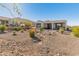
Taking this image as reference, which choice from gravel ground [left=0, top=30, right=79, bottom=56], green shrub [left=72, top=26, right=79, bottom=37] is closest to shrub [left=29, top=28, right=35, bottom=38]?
gravel ground [left=0, top=30, right=79, bottom=56]

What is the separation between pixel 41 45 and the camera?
8.29 feet

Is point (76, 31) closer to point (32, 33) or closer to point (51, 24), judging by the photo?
point (51, 24)

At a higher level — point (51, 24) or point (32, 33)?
point (51, 24)

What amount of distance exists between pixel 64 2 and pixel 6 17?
918 mm

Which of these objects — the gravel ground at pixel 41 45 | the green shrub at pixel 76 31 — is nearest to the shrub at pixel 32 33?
the gravel ground at pixel 41 45

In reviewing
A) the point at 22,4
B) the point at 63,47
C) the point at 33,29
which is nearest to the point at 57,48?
the point at 63,47

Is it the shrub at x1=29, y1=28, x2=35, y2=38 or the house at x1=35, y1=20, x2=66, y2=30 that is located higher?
the house at x1=35, y1=20, x2=66, y2=30

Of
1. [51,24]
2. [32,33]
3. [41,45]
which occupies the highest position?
[51,24]

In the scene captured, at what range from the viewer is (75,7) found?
249 cm

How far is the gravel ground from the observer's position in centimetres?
249

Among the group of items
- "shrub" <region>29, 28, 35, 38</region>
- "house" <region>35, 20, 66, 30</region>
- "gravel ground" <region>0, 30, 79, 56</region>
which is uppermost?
"house" <region>35, 20, 66, 30</region>

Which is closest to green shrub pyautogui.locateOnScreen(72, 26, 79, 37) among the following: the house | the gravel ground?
the gravel ground

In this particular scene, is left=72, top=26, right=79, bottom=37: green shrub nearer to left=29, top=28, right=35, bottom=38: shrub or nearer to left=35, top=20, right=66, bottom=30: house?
left=35, top=20, right=66, bottom=30: house

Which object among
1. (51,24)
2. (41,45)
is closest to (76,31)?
(51,24)
